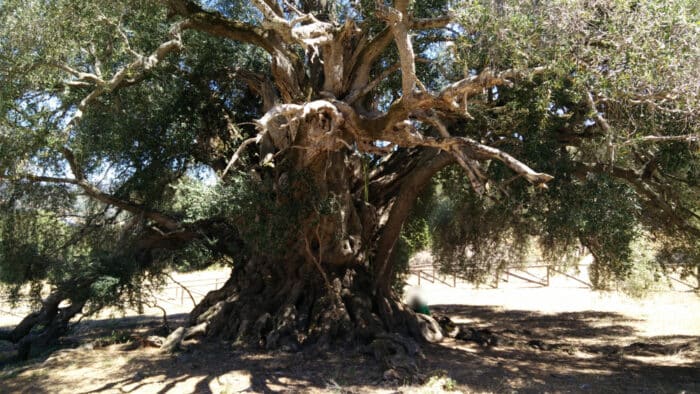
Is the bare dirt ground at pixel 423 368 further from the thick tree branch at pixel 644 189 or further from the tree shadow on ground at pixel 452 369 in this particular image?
the thick tree branch at pixel 644 189

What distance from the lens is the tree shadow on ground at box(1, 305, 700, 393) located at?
7.71m

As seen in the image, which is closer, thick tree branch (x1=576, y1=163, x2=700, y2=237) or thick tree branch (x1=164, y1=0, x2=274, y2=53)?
thick tree branch (x1=576, y1=163, x2=700, y2=237)

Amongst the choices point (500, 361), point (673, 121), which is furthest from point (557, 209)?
point (500, 361)

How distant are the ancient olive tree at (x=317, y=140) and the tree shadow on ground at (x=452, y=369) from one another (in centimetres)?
91

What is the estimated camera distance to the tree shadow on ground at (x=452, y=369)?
7.71 m

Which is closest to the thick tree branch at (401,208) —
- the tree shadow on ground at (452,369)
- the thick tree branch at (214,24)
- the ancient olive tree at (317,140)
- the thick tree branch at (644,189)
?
the ancient olive tree at (317,140)

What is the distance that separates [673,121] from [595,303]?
15355mm

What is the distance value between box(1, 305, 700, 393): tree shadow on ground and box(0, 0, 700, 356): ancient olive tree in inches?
35.9

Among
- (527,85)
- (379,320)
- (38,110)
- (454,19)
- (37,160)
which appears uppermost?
(454,19)

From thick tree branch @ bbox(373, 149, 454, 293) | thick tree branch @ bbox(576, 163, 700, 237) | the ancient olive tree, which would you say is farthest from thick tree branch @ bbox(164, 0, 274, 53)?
thick tree branch @ bbox(576, 163, 700, 237)

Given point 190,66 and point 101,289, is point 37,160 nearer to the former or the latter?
point 101,289

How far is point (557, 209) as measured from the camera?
8.30m

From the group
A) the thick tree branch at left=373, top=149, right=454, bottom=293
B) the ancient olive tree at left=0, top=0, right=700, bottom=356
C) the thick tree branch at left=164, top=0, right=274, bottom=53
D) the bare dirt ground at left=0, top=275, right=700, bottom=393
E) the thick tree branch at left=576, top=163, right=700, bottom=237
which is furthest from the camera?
the thick tree branch at left=373, top=149, right=454, bottom=293

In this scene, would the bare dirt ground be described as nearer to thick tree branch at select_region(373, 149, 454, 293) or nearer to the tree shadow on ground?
the tree shadow on ground
